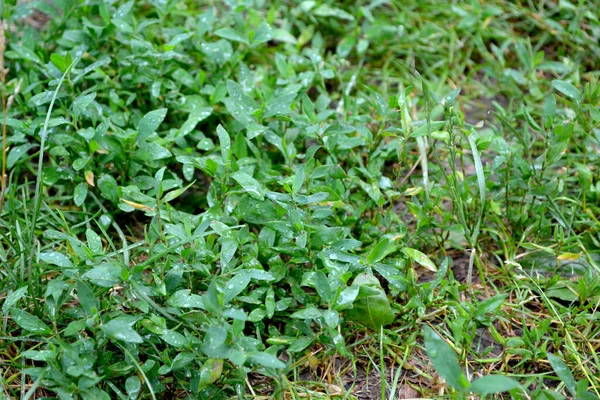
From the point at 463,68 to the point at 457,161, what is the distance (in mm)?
582

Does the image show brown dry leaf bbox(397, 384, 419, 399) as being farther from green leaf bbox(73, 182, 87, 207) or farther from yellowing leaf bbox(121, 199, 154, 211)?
green leaf bbox(73, 182, 87, 207)

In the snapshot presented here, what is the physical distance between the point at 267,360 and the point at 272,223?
47 centimetres

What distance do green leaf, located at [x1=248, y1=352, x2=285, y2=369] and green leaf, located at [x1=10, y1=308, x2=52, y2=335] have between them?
1.93 feet

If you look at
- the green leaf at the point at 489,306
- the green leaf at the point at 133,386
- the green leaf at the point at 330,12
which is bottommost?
the green leaf at the point at 133,386

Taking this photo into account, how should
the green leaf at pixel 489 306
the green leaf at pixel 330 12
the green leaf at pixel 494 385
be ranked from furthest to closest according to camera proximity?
the green leaf at pixel 330 12 < the green leaf at pixel 489 306 < the green leaf at pixel 494 385

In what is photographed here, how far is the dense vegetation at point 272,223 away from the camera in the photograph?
5.64ft

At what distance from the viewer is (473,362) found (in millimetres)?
1886

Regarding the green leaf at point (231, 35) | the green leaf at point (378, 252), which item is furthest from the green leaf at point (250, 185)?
the green leaf at point (231, 35)

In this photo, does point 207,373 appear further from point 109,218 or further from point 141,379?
point 109,218

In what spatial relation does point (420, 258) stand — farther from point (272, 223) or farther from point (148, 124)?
point (148, 124)

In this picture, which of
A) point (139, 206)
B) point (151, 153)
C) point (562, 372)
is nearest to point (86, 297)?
point (139, 206)

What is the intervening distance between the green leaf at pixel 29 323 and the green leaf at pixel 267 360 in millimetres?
589

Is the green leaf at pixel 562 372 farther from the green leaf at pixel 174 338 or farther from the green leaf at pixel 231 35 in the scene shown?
the green leaf at pixel 231 35

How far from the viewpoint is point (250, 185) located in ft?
6.39
